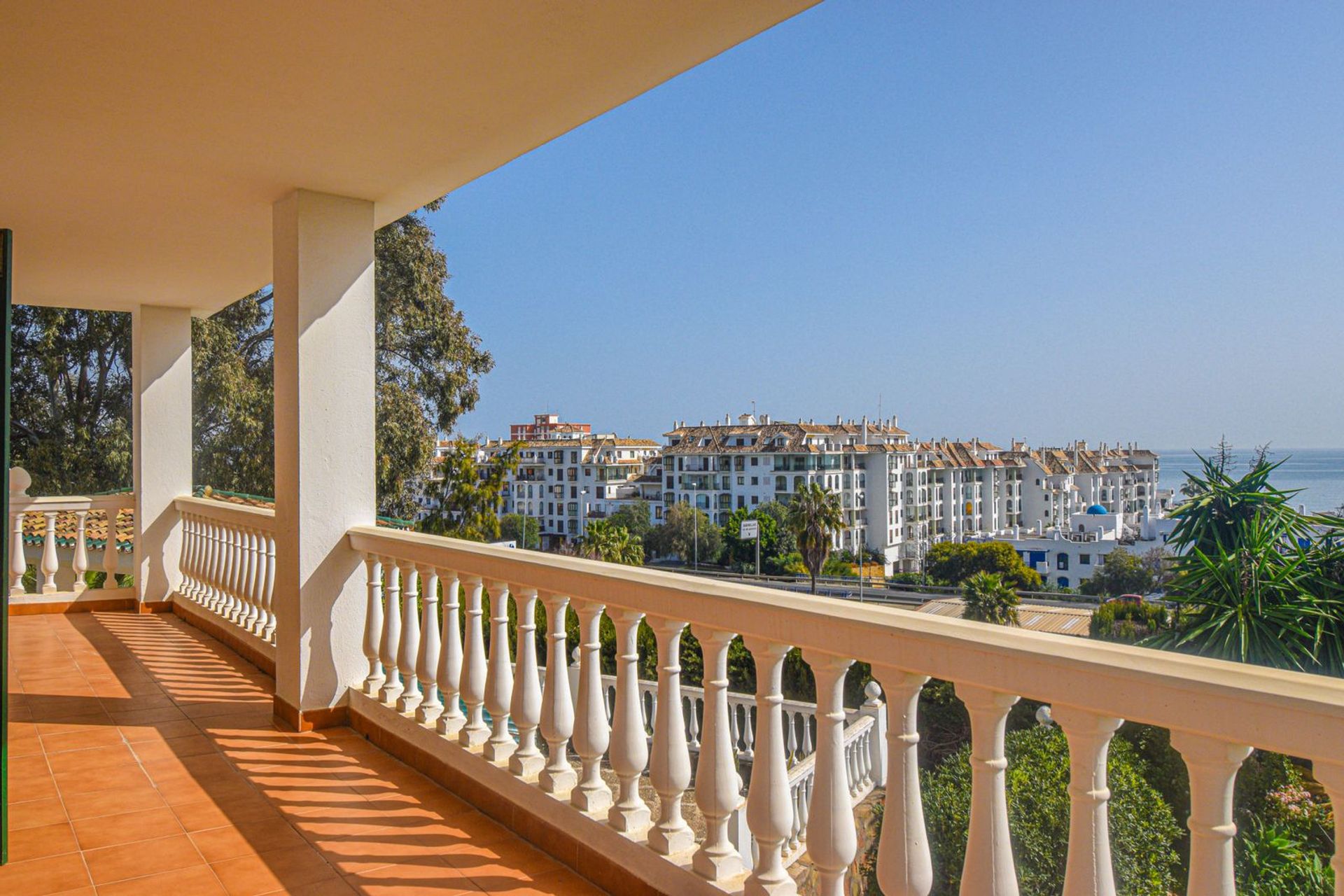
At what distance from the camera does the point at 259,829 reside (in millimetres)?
2652

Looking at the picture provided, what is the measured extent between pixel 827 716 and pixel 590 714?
2.77 ft

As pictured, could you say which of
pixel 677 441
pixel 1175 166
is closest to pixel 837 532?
pixel 677 441

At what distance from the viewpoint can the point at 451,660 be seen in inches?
116

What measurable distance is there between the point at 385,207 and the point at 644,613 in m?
2.69

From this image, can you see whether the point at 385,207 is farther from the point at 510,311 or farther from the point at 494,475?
the point at 510,311

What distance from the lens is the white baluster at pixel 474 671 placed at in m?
2.81

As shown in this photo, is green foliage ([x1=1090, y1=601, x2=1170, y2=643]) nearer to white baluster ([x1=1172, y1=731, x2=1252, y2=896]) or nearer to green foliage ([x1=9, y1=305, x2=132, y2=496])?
white baluster ([x1=1172, y1=731, x2=1252, y2=896])

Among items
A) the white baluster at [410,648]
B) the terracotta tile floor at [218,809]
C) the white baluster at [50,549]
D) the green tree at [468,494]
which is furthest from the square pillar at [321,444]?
the green tree at [468,494]

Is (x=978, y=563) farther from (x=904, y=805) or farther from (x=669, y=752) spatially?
(x=904, y=805)

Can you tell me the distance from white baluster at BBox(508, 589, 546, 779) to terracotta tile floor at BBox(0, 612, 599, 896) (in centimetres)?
22

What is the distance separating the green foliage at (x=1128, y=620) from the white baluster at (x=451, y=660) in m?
2.01

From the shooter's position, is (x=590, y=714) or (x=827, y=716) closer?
(x=827, y=716)

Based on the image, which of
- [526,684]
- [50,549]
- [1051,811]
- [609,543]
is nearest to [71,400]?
[50,549]

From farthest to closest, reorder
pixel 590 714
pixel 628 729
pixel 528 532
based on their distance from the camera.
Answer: pixel 528 532, pixel 590 714, pixel 628 729
